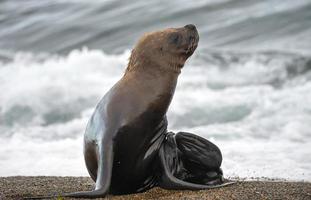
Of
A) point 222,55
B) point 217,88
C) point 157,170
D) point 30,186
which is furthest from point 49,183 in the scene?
point 222,55

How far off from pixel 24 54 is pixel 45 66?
1.64 metres

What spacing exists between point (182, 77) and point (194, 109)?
2.17m

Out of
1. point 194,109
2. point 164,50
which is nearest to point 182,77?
point 194,109

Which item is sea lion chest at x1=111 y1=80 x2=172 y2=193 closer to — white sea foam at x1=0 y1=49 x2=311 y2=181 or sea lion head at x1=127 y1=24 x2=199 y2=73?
sea lion head at x1=127 y1=24 x2=199 y2=73

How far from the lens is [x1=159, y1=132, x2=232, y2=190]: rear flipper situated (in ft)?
20.5

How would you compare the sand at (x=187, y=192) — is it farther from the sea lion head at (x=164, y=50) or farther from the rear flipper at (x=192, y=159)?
the sea lion head at (x=164, y=50)

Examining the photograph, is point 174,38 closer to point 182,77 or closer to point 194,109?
point 194,109

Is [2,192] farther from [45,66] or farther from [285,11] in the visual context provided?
[285,11]

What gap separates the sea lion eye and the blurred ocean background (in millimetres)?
2192

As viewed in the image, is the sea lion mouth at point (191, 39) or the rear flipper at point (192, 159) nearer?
the rear flipper at point (192, 159)

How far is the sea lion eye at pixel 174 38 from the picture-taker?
6.47 m

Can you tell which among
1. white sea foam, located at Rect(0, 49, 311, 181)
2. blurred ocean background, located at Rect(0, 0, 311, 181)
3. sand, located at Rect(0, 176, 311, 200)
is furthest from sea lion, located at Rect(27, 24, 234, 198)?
white sea foam, located at Rect(0, 49, 311, 181)

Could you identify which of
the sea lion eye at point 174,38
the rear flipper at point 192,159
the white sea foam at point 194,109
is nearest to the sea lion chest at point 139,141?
the rear flipper at point 192,159

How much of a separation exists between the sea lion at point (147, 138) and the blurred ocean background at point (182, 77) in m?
1.92
